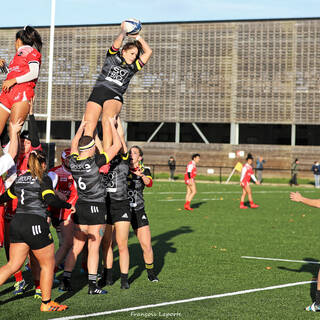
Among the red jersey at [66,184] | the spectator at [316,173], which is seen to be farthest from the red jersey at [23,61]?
the spectator at [316,173]

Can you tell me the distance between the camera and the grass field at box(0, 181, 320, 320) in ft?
23.4

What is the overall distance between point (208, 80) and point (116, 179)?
117 ft

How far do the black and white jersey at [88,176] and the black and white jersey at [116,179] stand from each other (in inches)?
20.3

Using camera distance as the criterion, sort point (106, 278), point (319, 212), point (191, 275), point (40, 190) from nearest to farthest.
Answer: point (40, 190) → point (106, 278) → point (191, 275) → point (319, 212)

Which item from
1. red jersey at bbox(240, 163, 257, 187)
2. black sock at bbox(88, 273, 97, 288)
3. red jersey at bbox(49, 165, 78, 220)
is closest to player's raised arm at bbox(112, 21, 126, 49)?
red jersey at bbox(49, 165, 78, 220)

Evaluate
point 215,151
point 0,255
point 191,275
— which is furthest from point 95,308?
point 215,151

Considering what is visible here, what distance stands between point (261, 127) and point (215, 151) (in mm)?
7273

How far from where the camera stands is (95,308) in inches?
281

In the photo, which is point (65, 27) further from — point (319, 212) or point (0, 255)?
point (0, 255)

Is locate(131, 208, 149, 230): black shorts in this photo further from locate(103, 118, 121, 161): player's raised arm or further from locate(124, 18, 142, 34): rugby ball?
locate(124, 18, 142, 34): rugby ball

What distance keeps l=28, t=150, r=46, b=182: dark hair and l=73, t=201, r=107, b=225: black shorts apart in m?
1.20

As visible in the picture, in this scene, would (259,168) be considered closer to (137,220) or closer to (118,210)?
(137,220)

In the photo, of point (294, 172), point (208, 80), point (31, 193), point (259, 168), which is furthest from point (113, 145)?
point (208, 80)

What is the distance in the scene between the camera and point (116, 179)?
28.2 ft
